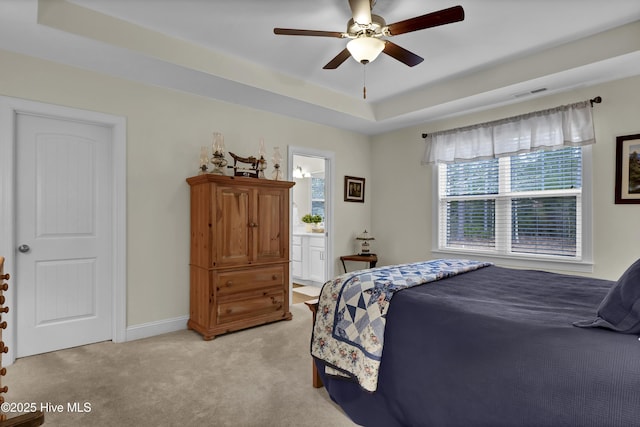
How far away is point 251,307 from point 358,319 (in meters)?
1.90

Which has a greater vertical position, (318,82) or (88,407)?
(318,82)

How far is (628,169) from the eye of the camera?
3107mm

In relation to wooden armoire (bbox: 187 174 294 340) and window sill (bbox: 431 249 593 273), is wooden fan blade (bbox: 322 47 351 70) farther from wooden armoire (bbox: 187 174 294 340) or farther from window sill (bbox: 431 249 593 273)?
window sill (bbox: 431 249 593 273)

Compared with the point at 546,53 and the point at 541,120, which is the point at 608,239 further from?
the point at 546,53

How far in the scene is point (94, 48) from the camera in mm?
2629

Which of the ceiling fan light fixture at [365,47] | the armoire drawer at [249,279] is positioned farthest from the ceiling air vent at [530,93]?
the armoire drawer at [249,279]

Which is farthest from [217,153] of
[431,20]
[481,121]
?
[481,121]

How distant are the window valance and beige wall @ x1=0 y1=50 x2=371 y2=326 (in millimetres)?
2518

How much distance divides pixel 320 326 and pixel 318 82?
277cm

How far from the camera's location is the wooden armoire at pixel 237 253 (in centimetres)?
322

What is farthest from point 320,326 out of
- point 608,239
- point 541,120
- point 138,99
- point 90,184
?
point 541,120

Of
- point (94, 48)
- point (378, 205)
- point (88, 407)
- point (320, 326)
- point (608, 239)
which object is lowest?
point (88, 407)

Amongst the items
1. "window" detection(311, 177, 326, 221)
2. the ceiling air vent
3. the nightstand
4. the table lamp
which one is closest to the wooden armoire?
the nightstand

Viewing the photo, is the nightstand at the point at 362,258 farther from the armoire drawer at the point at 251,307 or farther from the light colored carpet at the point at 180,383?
the light colored carpet at the point at 180,383
